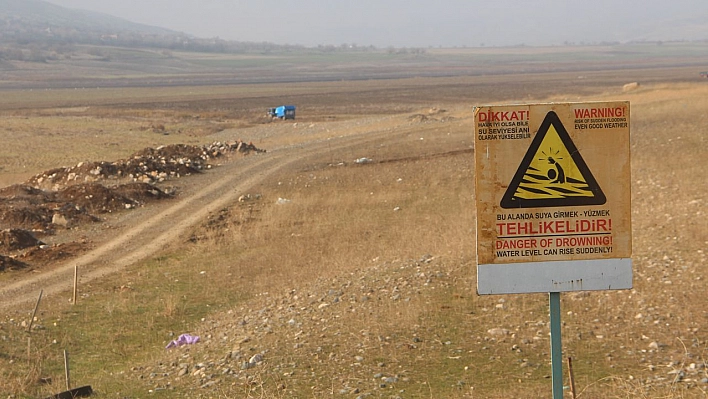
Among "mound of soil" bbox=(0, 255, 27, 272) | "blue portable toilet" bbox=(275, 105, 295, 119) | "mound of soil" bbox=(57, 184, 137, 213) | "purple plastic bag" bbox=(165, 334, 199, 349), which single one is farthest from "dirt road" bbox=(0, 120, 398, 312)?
"blue portable toilet" bbox=(275, 105, 295, 119)

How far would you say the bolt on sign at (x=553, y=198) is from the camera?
211 inches

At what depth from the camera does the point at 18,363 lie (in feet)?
39.4

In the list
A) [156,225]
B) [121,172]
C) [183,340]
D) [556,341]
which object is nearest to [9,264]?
[156,225]

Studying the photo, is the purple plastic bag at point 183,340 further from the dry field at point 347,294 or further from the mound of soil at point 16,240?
the mound of soil at point 16,240

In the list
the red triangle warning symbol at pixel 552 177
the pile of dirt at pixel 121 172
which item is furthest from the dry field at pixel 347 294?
the red triangle warning symbol at pixel 552 177

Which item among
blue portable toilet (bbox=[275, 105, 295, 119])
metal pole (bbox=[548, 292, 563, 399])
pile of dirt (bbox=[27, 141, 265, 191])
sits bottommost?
blue portable toilet (bbox=[275, 105, 295, 119])

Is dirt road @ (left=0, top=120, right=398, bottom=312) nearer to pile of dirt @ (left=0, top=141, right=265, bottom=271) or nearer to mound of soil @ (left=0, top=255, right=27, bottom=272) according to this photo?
mound of soil @ (left=0, top=255, right=27, bottom=272)

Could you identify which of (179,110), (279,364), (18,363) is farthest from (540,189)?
(179,110)

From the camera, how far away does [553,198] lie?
5406 millimetres

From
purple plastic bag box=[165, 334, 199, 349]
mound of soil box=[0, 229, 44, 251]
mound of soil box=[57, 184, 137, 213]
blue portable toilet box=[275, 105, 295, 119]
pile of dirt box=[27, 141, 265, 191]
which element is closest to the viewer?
purple plastic bag box=[165, 334, 199, 349]

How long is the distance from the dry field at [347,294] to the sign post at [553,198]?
1.69 metres

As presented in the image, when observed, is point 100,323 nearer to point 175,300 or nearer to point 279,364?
point 175,300

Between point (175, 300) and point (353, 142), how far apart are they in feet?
69.4

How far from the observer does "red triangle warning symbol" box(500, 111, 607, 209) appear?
5359 millimetres
